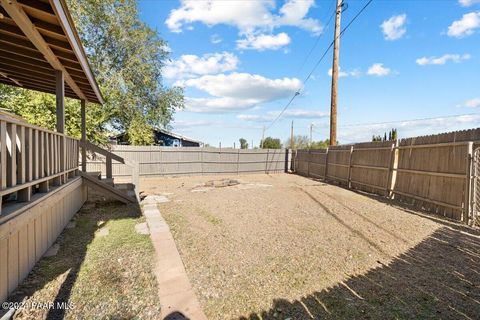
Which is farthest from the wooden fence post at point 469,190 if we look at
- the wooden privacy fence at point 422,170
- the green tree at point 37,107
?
the green tree at point 37,107

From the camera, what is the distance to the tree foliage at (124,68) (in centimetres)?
1341

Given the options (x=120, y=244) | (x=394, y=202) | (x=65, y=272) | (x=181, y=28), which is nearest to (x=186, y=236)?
(x=120, y=244)

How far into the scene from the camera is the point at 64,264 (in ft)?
10.4

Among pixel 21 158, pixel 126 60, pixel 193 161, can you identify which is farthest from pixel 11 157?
pixel 126 60

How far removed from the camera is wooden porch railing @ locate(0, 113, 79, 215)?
2.24m

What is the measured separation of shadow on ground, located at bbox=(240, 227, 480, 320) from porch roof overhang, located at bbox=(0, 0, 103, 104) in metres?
3.50

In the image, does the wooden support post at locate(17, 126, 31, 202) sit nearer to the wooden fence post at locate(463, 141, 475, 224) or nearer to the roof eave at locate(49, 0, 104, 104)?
the roof eave at locate(49, 0, 104, 104)

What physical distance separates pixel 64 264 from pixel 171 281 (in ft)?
4.58

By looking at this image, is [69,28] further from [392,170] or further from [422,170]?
[392,170]

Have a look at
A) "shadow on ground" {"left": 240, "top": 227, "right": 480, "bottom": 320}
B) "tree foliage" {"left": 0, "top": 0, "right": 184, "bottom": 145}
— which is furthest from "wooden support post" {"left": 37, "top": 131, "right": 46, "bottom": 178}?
"tree foliage" {"left": 0, "top": 0, "right": 184, "bottom": 145}

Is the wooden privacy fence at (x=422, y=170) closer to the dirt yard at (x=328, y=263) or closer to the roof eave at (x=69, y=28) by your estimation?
the dirt yard at (x=328, y=263)

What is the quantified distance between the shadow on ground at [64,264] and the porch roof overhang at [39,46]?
2604 mm

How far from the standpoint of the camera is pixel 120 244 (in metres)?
3.85

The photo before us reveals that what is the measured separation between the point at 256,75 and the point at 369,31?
49.7 ft
